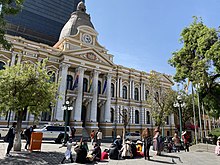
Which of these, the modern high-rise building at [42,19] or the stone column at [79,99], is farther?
the modern high-rise building at [42,19]

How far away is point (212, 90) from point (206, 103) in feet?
10.5

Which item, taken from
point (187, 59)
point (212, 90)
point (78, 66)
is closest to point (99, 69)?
point (78, 66)

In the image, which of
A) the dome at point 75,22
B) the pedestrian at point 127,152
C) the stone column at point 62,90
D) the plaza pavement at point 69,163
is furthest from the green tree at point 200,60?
the dome at point 75,22

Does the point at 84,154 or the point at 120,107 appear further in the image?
the point at 120,107

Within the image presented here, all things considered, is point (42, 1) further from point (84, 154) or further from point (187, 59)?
point (84, 154)

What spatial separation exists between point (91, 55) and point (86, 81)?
456 cm

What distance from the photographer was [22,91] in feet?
38.6

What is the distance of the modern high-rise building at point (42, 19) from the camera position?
50.3 metres

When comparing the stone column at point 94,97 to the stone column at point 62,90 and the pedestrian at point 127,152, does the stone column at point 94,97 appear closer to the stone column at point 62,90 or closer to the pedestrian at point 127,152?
the stone column at point 62,90

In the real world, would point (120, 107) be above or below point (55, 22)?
below

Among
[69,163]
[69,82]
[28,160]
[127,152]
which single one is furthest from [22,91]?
[69,82]

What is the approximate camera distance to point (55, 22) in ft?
199

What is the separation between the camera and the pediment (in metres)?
27.6

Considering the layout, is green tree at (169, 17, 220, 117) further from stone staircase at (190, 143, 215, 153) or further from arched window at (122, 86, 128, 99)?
arched window at (122, 86, 128, 99)
